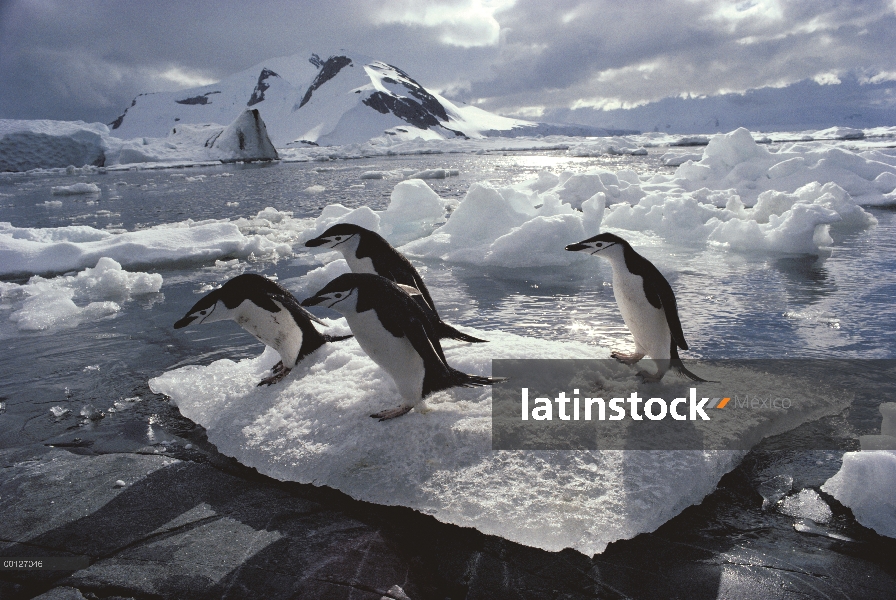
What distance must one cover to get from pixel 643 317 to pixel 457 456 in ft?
4.93

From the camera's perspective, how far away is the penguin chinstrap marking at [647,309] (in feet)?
10.9

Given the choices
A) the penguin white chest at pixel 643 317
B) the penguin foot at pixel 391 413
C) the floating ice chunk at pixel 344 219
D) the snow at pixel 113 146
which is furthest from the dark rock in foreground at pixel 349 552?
the snow at pixel 113 146

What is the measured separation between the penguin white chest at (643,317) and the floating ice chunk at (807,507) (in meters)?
1.10

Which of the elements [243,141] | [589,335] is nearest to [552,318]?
[589,335]

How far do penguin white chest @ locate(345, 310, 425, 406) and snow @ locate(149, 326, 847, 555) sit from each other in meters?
0.14

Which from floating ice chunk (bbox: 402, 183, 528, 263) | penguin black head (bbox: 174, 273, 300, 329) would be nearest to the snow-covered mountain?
floating ice chunk (bbox: 402, 183, 528, 263)

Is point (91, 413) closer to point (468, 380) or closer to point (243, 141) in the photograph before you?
point (468, 380)

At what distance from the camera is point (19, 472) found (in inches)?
106

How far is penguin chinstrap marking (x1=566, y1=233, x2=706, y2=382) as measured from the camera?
131 inches

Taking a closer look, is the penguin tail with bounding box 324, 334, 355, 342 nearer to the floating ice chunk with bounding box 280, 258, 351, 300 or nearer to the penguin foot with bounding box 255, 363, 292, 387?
the penguin foot with bounding box 255, 363, 292, 387

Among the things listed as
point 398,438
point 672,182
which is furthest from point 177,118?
point 398,438

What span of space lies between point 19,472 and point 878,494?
372 centimetres

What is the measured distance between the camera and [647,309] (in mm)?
3342

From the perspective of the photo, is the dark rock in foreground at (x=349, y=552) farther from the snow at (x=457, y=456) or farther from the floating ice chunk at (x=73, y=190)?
the floating ice chunk at (x=73, y=190)
